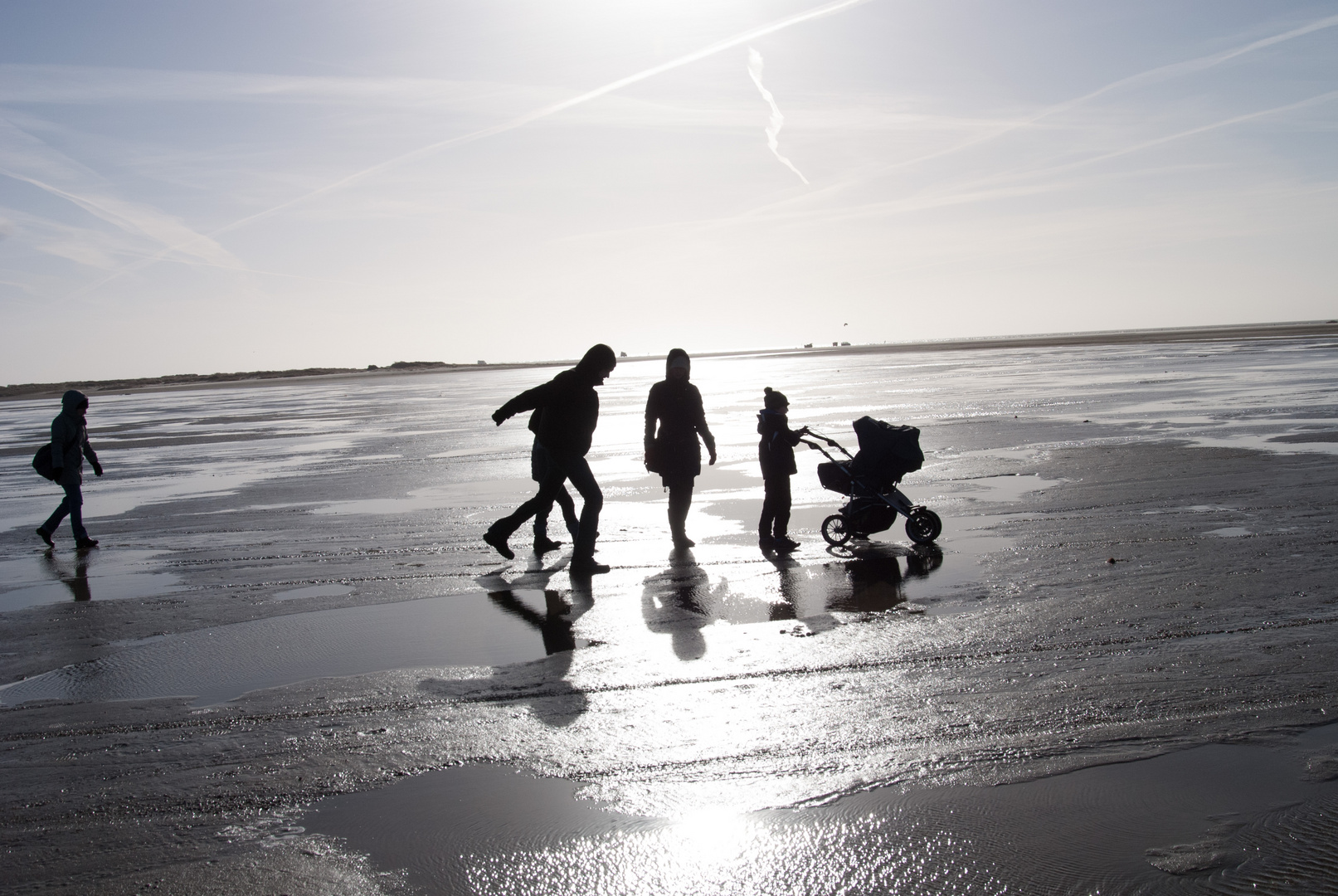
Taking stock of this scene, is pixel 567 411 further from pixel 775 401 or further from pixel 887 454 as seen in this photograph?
pixel 887 454

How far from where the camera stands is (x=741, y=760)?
4.29m

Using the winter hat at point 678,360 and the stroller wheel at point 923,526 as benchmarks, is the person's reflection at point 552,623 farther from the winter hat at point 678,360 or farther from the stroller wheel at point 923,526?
the stroller wheel at point 923,526

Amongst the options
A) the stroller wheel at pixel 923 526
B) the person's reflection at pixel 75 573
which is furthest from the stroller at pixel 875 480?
the person's reflection at pixel 75 573

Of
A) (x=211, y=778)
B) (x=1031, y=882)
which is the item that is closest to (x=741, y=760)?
(x=1031, y=882)

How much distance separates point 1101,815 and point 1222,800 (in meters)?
0.53

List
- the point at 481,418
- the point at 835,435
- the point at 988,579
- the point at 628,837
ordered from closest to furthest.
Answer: the point at 628,837 → the point at 988,579 → the point at 835,435 → the point at 481,418

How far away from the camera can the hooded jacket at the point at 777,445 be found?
9492 mm

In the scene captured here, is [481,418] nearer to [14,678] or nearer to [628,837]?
[14,678]

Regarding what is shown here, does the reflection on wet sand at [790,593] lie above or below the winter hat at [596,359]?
below

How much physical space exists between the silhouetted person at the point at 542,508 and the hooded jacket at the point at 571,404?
0.85ft

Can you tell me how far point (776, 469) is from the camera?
9445mm

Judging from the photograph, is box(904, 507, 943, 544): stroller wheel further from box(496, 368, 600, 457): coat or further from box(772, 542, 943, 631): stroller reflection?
box(496, 368, 600, 457): coat

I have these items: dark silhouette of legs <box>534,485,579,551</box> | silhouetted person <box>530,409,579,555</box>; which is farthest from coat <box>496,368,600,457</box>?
dark silhouette of legs <box>534,485,579,551</box>

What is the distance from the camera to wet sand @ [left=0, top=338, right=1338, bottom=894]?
356 centimetres
